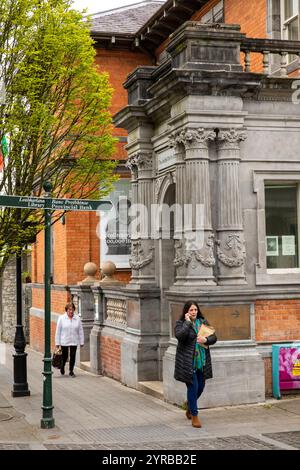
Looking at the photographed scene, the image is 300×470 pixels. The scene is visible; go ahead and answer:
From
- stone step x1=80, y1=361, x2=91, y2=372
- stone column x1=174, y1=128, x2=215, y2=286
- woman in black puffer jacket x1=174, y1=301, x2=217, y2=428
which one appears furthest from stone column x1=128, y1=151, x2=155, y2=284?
stone step x1=80, y1=361, x2=91, y2=372

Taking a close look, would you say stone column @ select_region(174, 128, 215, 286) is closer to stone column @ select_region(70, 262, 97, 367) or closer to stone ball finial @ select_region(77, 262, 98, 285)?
stone column @ select_region(70, 262, 97, 367)

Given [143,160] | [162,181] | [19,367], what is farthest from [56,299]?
[162,181]

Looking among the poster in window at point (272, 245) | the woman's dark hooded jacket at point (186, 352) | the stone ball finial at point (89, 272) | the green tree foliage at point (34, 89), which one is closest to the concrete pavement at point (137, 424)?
the woman's dark hooded jacket at point (186, 352)

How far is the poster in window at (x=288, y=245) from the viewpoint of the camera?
12682 millimetres

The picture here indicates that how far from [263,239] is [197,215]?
4.22 feet

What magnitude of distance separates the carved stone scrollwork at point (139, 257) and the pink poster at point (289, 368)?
11.6 feet

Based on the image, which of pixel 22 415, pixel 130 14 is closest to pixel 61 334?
pixel 22 415

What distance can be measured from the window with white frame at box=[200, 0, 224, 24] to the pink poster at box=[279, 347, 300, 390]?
367 inches

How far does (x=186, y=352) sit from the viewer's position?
10258 millimetres

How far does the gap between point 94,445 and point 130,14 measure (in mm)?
17424

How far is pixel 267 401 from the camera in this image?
11.8 m

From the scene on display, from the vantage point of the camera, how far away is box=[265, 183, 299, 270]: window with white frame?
12.6m

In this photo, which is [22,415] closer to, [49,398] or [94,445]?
[49,398]

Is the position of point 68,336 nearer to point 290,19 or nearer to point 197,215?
point 197,215
